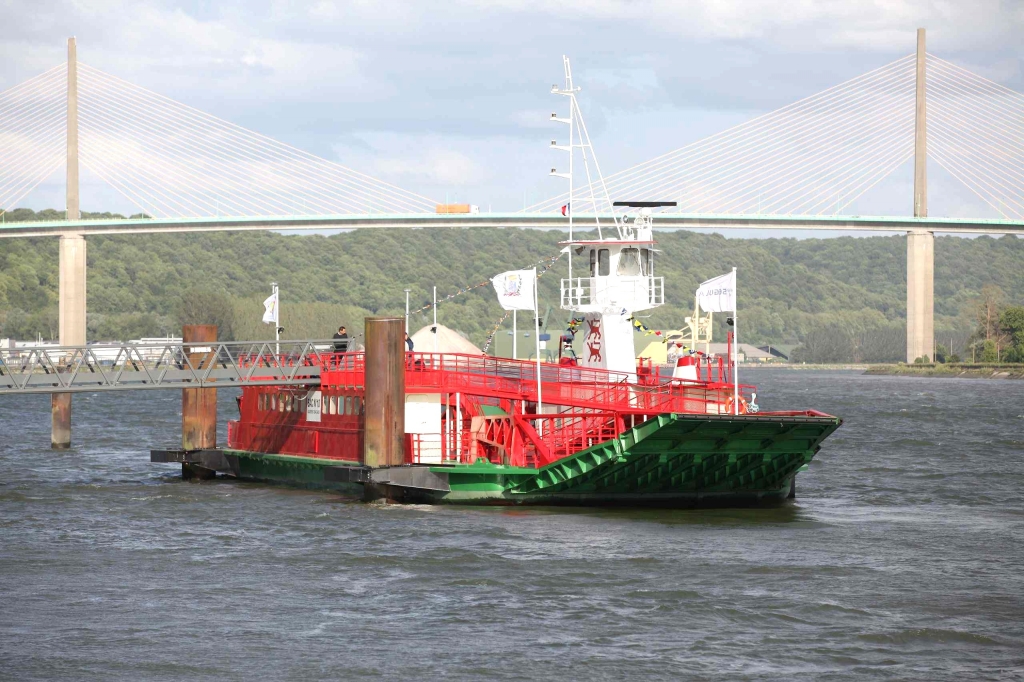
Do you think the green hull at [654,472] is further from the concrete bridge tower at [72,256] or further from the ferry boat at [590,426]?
the concrete bridge tower at [72,256]

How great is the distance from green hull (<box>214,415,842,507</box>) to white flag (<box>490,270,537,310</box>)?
3.70 meters

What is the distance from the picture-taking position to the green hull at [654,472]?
98.0 feet

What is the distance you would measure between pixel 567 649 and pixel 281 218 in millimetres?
104447

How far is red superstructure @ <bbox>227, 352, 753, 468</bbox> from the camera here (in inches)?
1240

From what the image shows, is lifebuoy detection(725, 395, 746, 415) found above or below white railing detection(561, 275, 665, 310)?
below

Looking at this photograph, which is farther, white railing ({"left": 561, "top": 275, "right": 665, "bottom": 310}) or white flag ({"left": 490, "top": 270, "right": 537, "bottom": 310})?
white railing ({"left": 561, "top": 275, "right": 665, "bottom": 310})

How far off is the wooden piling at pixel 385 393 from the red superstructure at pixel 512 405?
35.5 inches

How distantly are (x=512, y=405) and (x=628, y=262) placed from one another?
5.12 meters

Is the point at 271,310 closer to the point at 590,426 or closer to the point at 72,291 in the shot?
the point at 590,426

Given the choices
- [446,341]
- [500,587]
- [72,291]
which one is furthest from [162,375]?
[72,291]

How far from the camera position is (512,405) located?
108ft

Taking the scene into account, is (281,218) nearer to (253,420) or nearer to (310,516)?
(253,420)

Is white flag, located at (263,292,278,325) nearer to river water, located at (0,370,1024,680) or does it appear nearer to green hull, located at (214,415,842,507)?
river water, located at (0,370,1024,680)

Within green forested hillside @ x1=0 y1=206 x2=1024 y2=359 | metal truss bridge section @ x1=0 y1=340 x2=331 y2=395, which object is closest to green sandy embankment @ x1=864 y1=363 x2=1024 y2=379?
green forested hillside @ x1=0 y1=206 x2=1024 y2=359
